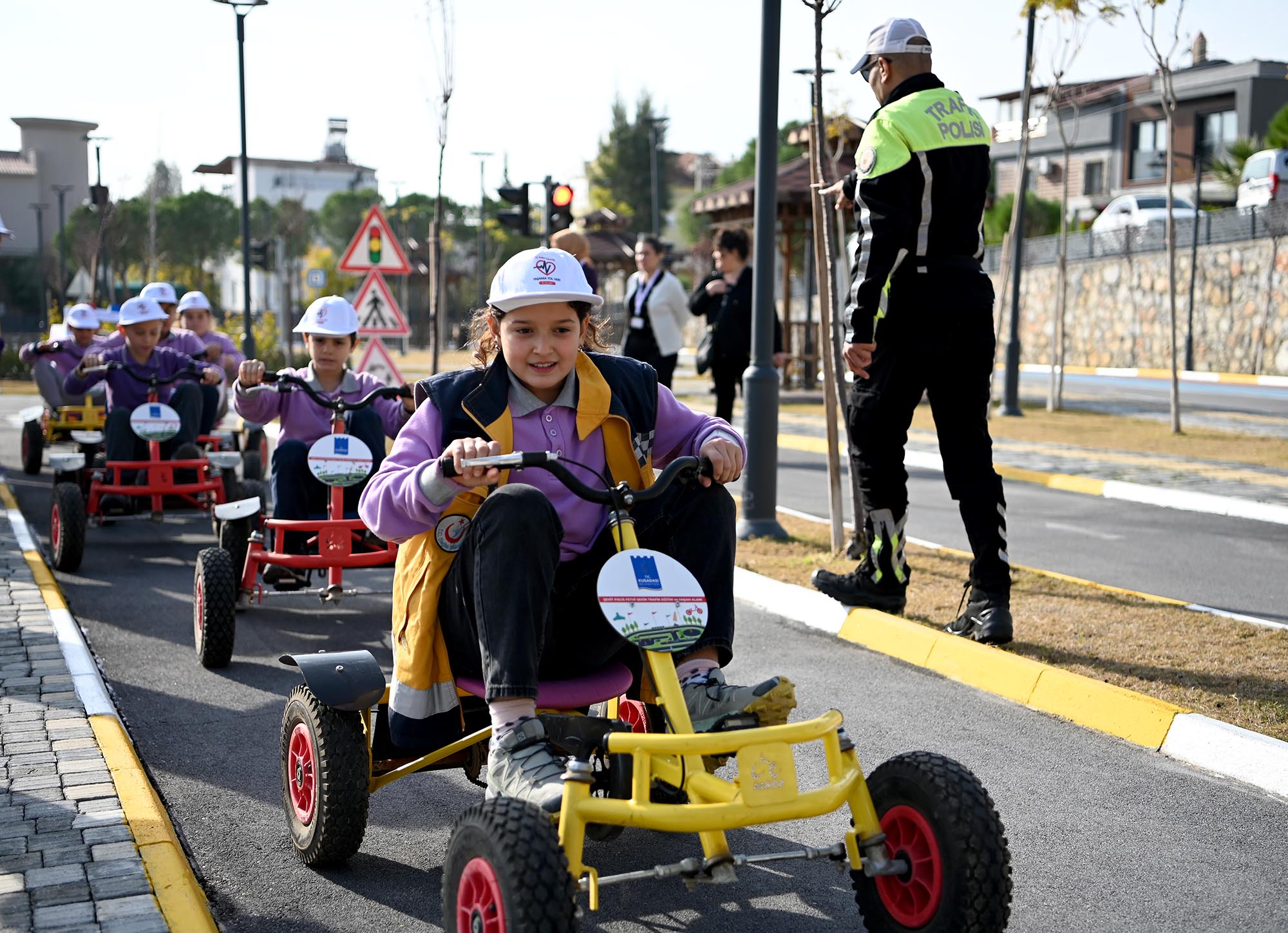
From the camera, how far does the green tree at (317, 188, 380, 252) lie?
91.8m

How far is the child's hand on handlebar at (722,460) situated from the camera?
3.26 m

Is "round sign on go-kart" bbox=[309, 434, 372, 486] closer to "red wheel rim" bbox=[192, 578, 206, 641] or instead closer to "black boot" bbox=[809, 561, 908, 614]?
"red wheel rim" bbox=[192, 578, 206, 641]

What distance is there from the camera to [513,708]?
9.94 ft

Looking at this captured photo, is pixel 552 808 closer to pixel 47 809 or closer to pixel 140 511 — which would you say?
pixel 47 809

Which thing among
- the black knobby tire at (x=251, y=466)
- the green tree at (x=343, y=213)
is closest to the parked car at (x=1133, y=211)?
the black knobby tire at (x=251, y=466)

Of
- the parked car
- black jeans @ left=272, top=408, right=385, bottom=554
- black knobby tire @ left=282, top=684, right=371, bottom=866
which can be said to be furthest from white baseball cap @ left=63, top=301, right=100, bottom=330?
the parked car

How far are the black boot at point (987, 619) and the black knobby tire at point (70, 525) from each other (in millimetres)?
5242

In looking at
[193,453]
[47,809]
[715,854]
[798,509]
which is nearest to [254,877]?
[47,809]

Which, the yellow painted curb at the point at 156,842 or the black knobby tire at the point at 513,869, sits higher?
the black knobby tire at the point at 513,869

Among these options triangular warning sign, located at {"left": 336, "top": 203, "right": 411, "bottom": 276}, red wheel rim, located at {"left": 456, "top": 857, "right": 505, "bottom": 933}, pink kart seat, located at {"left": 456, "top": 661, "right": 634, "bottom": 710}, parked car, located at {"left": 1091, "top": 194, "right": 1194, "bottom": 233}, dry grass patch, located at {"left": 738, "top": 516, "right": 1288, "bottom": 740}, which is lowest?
dry grass patch, located at {"left": 738, "top": 516, "right": 1288, "bottom": 740}

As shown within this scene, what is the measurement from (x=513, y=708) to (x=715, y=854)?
0.58 metres

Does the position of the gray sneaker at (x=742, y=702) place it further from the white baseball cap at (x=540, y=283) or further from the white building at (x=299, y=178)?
the white building at (x=299, y=178)

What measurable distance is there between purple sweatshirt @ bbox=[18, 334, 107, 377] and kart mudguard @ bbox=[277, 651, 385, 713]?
35.5ft

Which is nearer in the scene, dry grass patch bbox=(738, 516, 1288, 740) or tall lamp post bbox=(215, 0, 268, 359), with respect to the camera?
dry grass patch bbox=(738, 516, 1288, 740)
